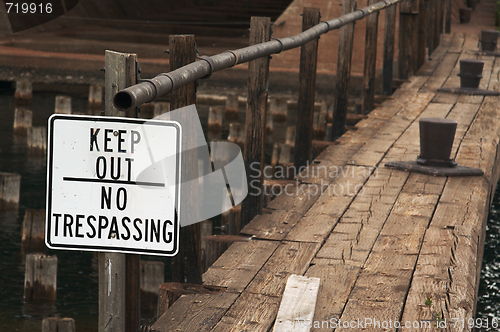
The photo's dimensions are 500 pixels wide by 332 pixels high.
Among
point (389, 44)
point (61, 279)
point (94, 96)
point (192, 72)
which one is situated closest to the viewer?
point (192, 72)

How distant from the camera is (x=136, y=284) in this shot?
2.28 m

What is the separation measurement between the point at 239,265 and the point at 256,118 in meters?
1.19

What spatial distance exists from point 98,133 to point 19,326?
207 inches

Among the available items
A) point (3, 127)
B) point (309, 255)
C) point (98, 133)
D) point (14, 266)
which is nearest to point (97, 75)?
point (3, 127)

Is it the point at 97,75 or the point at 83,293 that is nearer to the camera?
the point at 83,293

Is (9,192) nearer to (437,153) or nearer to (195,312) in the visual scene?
(437,153)

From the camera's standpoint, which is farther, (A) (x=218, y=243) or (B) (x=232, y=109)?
(B) (x=232, y=109)

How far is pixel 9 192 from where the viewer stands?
9297mm

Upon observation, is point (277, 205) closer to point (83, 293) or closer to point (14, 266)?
point (83, 293)

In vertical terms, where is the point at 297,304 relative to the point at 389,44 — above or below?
below

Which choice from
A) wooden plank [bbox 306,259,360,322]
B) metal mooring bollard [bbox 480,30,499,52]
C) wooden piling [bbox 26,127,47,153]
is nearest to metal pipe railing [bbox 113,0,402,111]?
wooden plank [bbox 306,259,360,322]

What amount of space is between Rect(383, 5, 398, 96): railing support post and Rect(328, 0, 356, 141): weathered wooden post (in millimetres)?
2041

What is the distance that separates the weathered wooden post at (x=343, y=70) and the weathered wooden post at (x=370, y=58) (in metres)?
1.10

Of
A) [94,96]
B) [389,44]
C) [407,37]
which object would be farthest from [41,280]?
[94,96]
